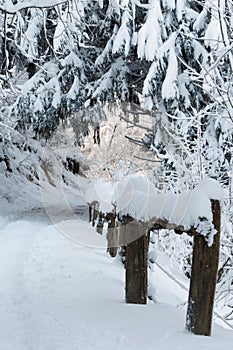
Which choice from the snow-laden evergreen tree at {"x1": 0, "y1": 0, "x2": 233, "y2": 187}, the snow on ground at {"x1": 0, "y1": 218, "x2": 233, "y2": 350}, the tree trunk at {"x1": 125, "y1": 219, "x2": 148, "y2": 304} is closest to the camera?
the snow on ground at {"x1": 0, "y1": 218, "x2": 233, "y2": 350}

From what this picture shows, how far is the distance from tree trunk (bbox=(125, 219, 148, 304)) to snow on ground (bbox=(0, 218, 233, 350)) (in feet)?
0.38

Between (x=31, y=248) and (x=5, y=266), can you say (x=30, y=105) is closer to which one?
(x=31, y=248)

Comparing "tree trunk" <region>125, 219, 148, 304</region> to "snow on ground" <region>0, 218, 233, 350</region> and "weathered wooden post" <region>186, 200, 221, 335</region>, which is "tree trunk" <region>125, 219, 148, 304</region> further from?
"weathered wooden post" <region>186, 200, 221, 335</region>

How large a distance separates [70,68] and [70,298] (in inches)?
243

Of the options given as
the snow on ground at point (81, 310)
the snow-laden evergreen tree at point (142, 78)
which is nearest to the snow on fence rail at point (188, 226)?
the snow on ground at point (81, 310)

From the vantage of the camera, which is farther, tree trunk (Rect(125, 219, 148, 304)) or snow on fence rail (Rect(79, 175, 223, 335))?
tree trunk (Rect(125, 219, 148, 304))

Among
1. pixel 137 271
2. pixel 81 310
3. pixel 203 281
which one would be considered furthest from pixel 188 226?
pixel 81 310

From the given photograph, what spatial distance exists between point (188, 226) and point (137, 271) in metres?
0.92

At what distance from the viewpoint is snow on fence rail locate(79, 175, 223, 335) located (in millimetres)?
3191

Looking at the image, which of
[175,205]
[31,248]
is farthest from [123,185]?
[31,248]

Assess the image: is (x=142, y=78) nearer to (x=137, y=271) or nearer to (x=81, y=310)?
(x=137, y=271)

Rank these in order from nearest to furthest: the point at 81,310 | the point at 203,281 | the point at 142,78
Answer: the point at 203,281 → the point at 81,310 → the point at 142,78

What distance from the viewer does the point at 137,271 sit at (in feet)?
12.8

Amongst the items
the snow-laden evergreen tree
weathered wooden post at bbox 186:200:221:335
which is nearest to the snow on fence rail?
weathered wooden post at bbox 186:200:221:335
